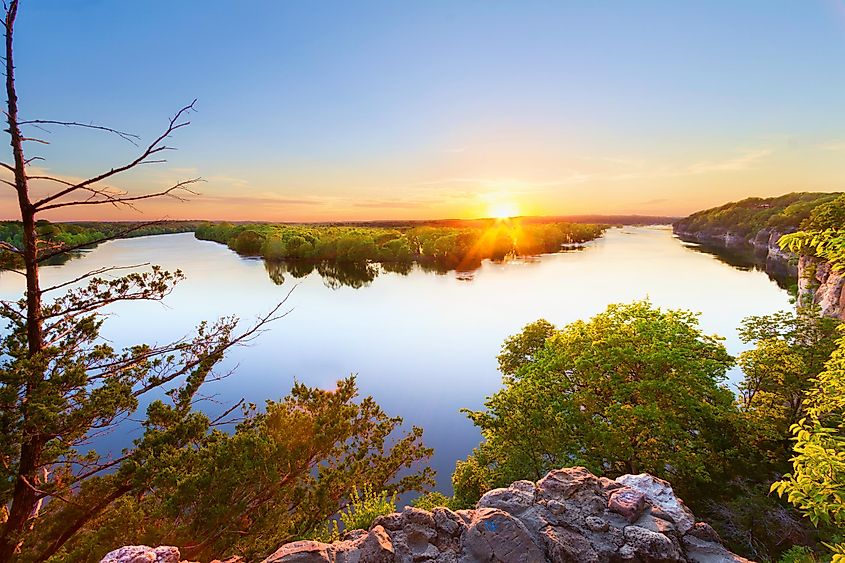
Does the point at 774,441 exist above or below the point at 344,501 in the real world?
above

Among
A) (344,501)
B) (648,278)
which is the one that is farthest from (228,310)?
(648,278)

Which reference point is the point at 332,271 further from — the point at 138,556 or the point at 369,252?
the point at 138,556

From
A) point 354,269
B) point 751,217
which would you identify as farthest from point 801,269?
point 751,217

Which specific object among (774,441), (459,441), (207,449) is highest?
(207,449)

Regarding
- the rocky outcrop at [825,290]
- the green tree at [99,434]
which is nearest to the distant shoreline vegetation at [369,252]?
the rocky outcrop at [825,290]

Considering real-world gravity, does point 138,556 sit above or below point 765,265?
above

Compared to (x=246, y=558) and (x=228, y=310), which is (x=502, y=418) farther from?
(x=228, y=310)

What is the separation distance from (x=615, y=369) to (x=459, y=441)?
7.35 metres

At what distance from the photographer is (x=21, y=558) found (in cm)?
557

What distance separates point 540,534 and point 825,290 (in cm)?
2924

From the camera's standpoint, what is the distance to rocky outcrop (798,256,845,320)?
67.3 feet

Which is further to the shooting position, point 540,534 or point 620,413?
point 620,413

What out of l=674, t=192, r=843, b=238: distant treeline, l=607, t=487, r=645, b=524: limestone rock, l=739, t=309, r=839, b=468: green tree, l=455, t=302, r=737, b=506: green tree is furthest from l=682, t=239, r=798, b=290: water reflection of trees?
l=607, t=487, r=645, b=524: limestone rock

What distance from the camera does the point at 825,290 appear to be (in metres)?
23.6
